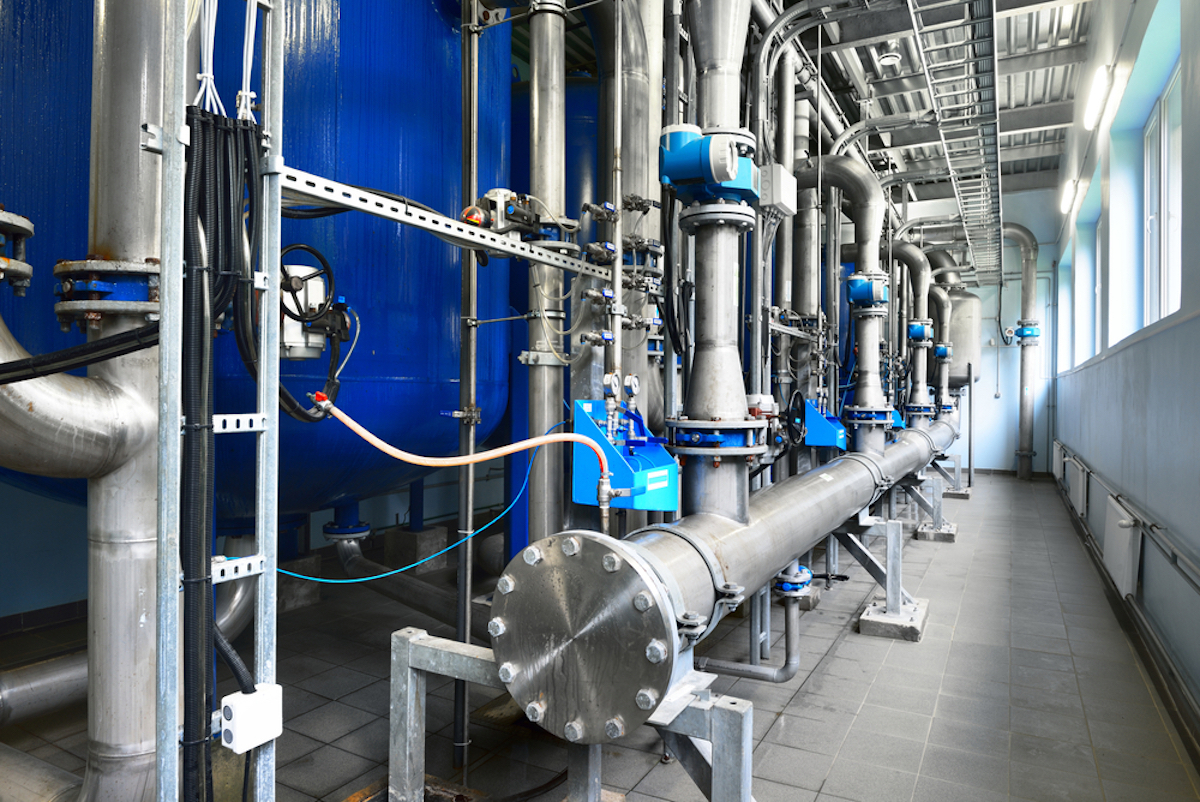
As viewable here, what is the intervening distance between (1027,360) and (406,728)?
1339 centimetres

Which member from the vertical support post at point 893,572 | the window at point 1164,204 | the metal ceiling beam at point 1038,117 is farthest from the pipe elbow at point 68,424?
the metal ceiling beam at point 1038,117

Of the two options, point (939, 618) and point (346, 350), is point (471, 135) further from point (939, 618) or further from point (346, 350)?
point (939, 618)

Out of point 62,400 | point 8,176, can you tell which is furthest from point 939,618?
point 8,176

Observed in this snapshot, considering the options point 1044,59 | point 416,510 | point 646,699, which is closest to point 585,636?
point 646,699

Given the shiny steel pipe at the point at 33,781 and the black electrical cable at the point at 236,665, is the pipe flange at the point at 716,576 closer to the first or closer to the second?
the black electrical cable at the point at 236,665

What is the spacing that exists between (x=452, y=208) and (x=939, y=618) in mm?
3862

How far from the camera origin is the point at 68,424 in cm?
183

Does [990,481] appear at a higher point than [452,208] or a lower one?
lower

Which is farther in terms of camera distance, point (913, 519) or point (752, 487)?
point (913, 519)

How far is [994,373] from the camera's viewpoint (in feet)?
43.3

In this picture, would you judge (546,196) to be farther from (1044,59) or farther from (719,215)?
(1044,59)

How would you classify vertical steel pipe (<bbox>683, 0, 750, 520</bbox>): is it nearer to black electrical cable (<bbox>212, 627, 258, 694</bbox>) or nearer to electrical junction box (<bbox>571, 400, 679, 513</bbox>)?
electrical junction box (<bbox>571, 400, 679, 513</bbox>)

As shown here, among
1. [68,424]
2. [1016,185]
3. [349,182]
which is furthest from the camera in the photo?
[1016,185]

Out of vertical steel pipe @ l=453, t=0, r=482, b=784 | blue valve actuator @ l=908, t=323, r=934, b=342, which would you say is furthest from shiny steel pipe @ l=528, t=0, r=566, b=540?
blue valve actuator @ l=908, t=323, r=934, b=342
